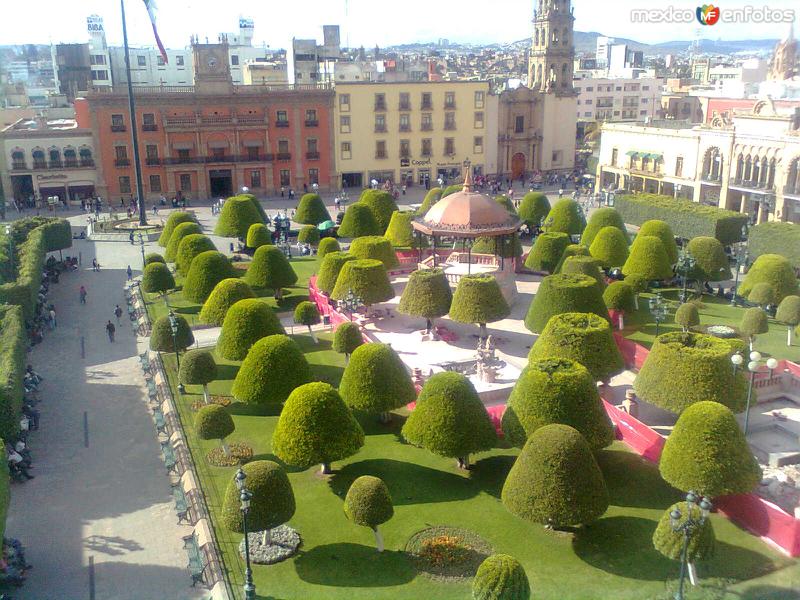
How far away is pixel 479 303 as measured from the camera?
31422 mm

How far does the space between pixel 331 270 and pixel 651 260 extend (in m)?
16.3

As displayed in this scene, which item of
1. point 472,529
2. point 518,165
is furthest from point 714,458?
point 518,165

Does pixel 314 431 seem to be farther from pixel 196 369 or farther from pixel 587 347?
pixel 587 347

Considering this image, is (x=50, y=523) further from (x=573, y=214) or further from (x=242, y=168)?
(x=242, y=168)

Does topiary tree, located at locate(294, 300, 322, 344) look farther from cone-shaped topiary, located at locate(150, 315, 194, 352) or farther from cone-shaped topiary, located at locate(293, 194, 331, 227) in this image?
cone-shaped topiary, located at locate(293, 194, 331, 227)

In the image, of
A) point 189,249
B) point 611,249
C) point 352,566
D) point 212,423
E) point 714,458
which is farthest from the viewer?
point 611,249

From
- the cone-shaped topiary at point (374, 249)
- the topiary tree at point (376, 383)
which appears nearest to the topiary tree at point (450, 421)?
the topiary tree at point (376, 383)

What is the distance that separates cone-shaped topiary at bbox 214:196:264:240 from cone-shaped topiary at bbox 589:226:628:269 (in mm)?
22184

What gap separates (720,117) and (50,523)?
5669 centimetres

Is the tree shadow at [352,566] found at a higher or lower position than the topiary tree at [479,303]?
lower

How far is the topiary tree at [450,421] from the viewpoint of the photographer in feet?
69.7

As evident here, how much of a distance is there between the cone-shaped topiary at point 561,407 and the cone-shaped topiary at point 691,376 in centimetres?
313

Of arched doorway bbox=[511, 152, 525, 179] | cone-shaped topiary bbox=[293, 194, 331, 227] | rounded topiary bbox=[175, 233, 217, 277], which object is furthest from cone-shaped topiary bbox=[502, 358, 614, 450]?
arched doorway bbox=[511, 152, 525, 179]

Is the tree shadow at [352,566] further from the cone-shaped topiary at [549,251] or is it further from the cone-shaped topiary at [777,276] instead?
the cone-shaped topiary at [777,276]
